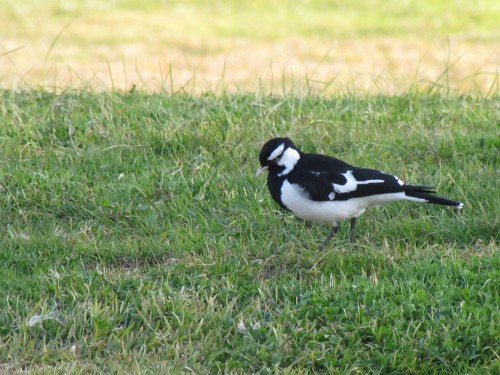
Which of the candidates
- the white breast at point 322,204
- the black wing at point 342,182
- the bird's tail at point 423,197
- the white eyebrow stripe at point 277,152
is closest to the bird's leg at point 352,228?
the white breast at point 322,204

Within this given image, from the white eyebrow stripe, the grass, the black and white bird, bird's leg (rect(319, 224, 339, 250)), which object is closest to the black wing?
the black and white bird

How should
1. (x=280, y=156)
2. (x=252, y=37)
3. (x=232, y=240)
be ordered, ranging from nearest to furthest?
(x=232, y=240), (x=280, y=156), (x=252, y=37)

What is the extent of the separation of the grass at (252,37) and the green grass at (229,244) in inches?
162

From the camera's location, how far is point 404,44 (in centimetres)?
1605

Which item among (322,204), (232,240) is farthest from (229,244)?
(322,204)

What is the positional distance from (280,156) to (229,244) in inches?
25.4

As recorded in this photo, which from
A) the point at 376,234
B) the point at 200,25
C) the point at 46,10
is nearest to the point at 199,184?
the point at 376,234

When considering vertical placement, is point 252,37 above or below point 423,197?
below

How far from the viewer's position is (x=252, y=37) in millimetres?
17125

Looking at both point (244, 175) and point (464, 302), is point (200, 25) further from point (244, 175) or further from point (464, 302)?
point (464, 302)

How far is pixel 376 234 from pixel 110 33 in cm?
1232

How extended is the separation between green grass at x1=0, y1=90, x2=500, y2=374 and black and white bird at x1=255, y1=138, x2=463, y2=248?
0.72ft

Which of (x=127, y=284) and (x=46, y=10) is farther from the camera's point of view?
(x=46, y=10)

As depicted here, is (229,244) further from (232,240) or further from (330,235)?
(330,235)
